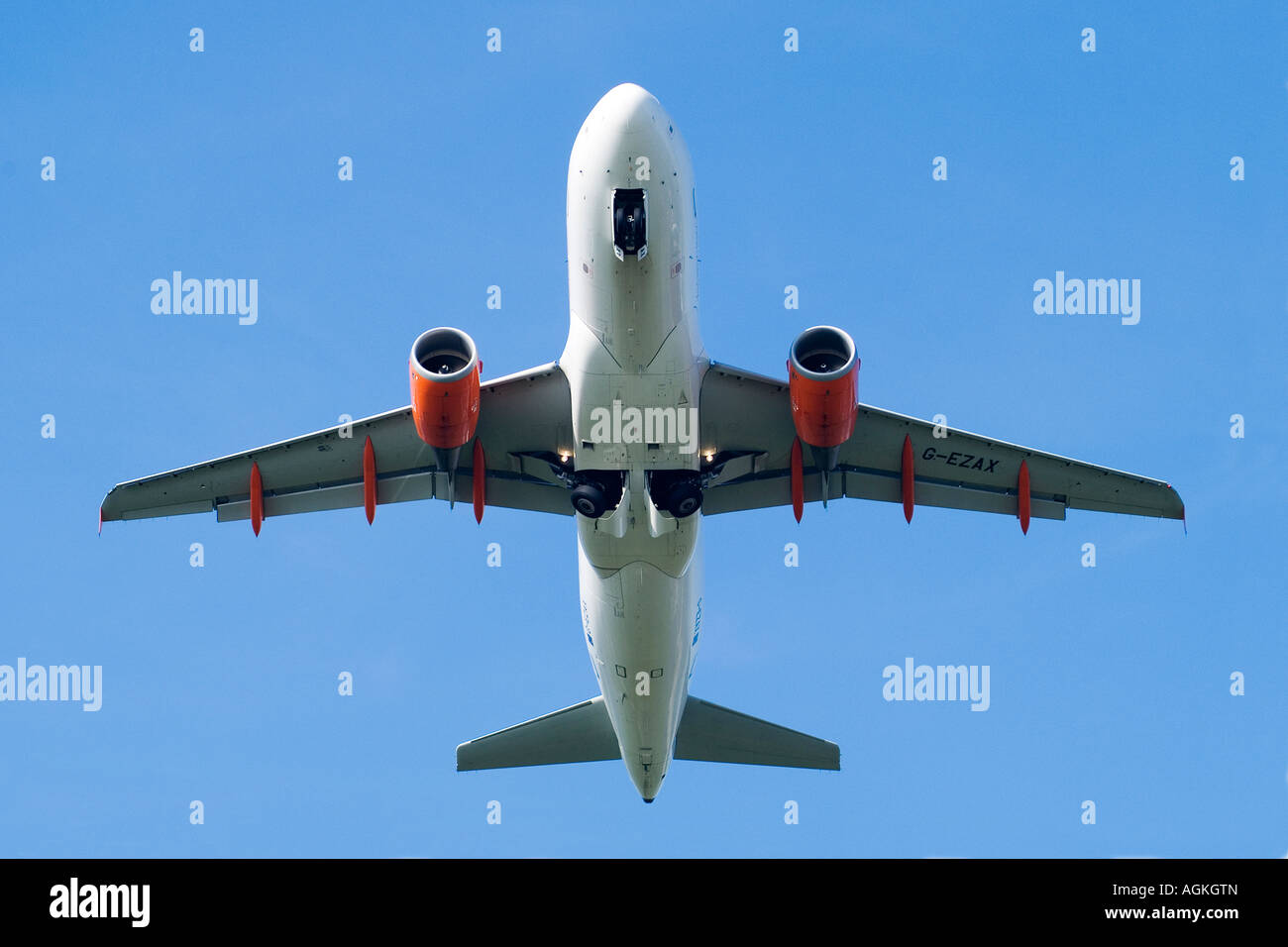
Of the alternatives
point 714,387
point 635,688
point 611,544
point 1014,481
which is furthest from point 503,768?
point 1014,481

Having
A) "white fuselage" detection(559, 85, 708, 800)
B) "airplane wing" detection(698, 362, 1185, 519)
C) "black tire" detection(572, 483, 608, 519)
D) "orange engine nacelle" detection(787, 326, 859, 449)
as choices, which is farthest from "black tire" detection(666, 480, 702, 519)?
"orange engine nacelle" detection(787, 326, 859, 449)

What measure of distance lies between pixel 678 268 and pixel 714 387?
11.1ft

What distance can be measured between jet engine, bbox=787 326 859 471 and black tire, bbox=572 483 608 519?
411 centimetres

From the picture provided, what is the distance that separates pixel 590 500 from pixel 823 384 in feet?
17.1

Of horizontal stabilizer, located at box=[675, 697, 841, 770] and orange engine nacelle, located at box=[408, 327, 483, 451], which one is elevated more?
orange engine nacelle, located at box=[408, 327, 483, 451]

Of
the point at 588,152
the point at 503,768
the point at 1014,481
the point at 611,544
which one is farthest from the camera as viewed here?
the point at 503,768

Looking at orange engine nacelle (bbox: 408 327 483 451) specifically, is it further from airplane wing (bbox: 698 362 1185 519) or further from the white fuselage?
airplane wing (bbox: 698 362 1185 519)

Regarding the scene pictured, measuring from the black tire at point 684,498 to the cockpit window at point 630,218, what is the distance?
5.23 metres

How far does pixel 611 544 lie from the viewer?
31.7 meters

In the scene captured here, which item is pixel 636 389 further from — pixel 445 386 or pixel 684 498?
pixel 445 386

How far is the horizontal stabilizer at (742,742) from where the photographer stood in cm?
3725

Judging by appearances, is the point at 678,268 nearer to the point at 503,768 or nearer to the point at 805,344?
the point at 805,344

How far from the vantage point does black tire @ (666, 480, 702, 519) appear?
1223 inches

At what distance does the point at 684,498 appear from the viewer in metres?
31.0
